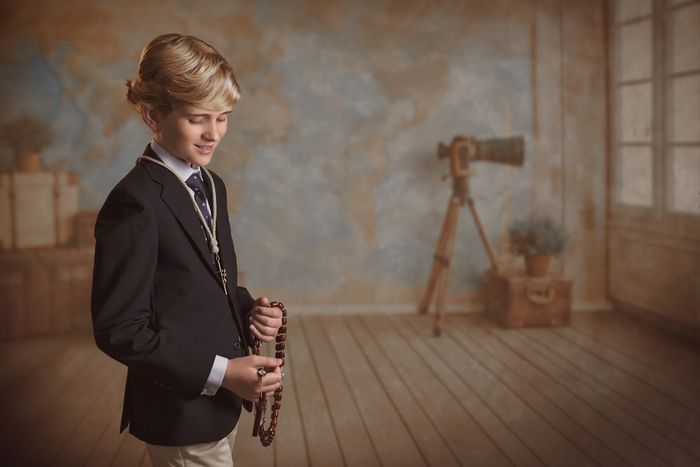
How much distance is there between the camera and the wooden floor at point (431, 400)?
8.70 ft

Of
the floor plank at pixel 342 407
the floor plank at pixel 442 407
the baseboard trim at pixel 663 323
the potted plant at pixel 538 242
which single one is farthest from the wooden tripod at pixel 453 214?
the baseboard trim at pixel 663 323

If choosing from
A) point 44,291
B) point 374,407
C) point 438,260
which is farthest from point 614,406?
point 44,291

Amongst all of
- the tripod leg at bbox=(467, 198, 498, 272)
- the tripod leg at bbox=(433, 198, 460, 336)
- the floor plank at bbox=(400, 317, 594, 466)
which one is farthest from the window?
the floor plank at bbox=(400, 317, 594, 466)

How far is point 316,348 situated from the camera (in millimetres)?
4074

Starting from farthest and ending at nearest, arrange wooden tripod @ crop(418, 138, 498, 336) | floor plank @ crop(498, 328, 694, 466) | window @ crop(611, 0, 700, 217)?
wooden tripod @ crop(418, 138, 498, 336)
window @ crop(611, 0, 700, 217)
floor plank @ crop(498, 328, 694, 466)

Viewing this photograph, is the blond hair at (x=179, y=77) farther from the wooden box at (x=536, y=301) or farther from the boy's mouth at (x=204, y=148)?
the wooden box at (x=536, y=301)

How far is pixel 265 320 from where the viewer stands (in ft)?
4.67

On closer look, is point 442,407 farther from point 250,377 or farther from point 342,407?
point 250,377

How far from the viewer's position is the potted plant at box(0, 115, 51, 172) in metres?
4.53

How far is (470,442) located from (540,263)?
209 cm

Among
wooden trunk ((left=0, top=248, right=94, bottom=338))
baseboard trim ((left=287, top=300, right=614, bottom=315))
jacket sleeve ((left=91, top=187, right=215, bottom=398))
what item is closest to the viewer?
jacket sleeve ((left=91, top=187, right=215, bottom=398))

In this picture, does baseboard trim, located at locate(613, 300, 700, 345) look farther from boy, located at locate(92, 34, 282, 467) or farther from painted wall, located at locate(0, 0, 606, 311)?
boy, located at locate(92, 34, 282, 467)

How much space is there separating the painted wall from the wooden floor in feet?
2.21

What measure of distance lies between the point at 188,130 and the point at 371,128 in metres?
3.63
